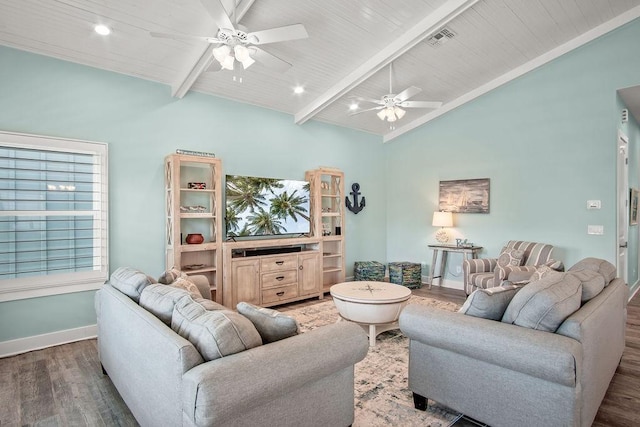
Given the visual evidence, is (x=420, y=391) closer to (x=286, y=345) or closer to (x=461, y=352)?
(x=461, y=352)

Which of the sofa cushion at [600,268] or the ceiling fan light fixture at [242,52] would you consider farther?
the ceiling fan light fixture at [242,52]

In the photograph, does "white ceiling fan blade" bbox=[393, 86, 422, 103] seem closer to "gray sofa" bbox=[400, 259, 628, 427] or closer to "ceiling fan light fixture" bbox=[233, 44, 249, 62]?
"ceiling fan light fixture" bbox=[233, 44, 249, 62]

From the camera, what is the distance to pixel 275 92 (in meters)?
4.89

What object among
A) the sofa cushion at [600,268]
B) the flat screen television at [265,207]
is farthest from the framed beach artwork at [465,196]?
the sofa cushion at [600,268]

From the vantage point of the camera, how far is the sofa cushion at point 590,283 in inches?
86.5

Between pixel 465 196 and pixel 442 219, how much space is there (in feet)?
1.90

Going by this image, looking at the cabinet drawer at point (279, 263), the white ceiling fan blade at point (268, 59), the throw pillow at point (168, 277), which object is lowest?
the cabinet drawer at point (279, 263)

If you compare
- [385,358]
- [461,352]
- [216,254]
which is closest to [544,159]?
[385,358]

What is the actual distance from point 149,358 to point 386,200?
6.03 metres

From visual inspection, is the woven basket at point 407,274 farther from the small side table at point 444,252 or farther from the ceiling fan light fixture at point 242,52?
the ceiling fan light fixture at point 242,52

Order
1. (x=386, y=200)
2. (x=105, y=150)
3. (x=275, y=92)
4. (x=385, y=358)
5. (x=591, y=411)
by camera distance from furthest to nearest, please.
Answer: (x=386, y=200) → (x=275, y=92) → (x=105, y=150) → (x=385, y=358) → (x=591, y=411)

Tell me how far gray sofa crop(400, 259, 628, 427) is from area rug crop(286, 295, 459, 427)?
0.12 metres

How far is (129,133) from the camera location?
3996mm

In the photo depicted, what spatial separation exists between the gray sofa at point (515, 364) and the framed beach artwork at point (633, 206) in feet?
13.6
